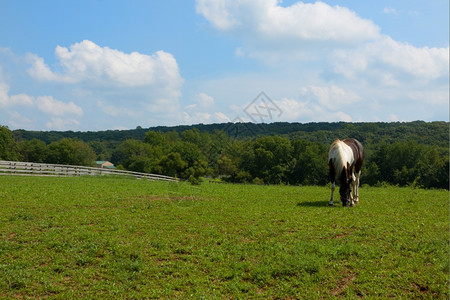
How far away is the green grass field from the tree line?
27612 millimetres

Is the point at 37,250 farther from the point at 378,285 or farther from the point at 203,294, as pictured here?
the point at 378,285

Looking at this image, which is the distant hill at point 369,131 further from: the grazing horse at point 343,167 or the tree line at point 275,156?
the grazing horse at point 343,167

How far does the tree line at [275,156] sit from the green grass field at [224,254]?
2761cm

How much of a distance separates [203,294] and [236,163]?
196 ft

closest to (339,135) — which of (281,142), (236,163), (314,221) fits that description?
(281,142)

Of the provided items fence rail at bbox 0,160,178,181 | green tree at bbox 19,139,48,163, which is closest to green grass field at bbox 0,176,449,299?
fence rail at bbox 0,160,178,181

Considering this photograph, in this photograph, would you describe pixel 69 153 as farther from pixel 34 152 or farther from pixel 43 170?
pixel 43 170

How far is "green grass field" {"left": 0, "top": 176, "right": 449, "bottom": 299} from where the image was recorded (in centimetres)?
592

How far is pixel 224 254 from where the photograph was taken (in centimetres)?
734

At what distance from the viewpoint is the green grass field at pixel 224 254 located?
19.4 ft

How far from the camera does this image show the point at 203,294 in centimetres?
579

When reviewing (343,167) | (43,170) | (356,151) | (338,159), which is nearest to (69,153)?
(43,170)

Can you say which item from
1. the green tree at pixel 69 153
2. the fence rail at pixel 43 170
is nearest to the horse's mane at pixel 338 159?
the fence rail at pixel 43 170

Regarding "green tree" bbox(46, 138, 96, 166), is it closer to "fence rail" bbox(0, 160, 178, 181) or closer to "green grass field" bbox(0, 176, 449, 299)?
"fence rail" bbox(0, 160, 178, 181)
